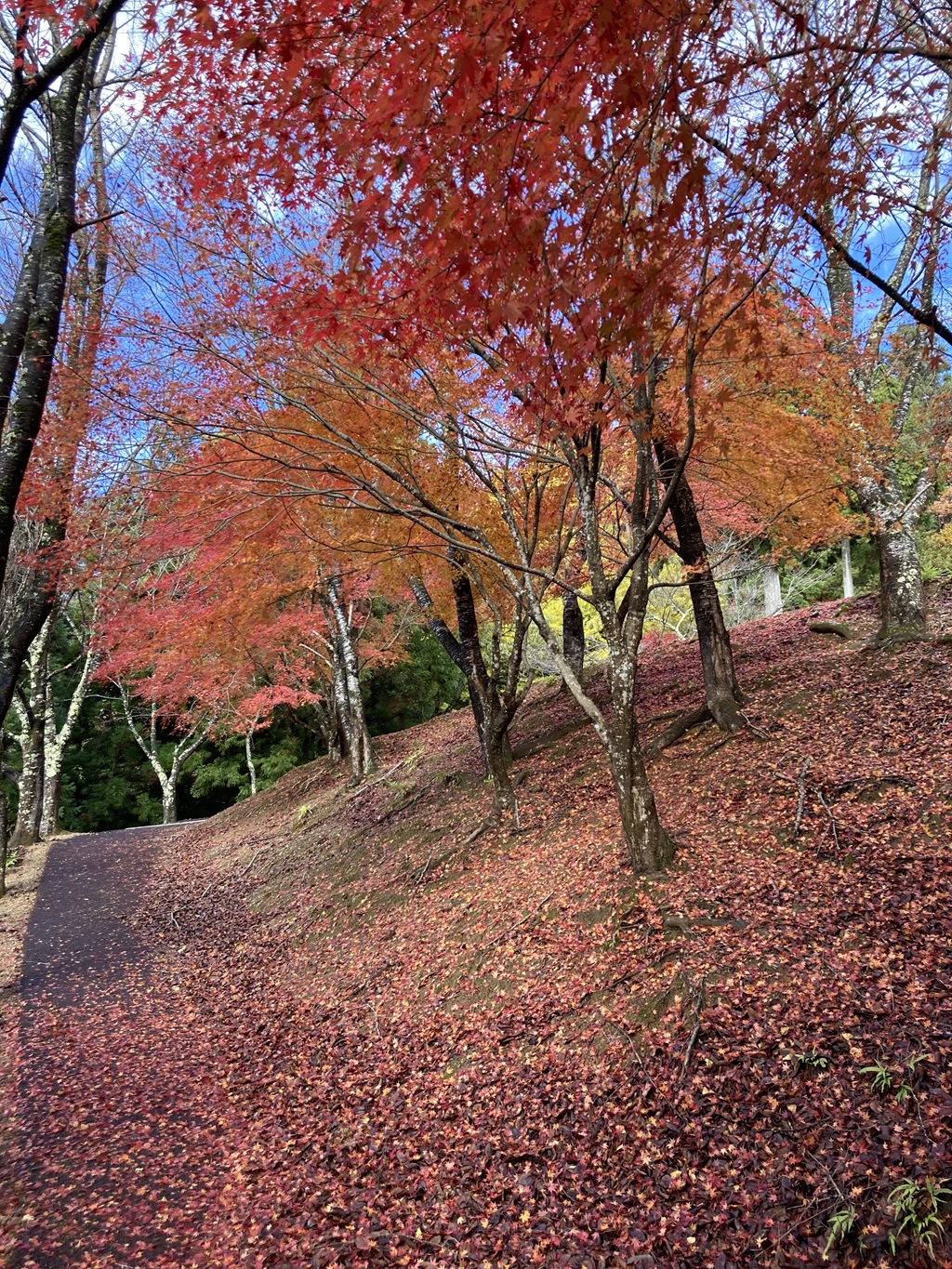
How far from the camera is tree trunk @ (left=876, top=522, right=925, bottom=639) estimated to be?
8602 mm

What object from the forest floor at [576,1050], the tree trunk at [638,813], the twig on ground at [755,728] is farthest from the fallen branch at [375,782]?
the tree trunk at [638,813]

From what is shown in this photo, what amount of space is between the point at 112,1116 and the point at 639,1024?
3.71 meters

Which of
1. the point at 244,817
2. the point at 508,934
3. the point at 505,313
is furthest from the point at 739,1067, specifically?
the point at 244,817

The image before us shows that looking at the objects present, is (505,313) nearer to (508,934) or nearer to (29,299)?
(29,299)

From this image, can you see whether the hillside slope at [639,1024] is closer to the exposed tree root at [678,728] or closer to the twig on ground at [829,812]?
the twig on ground at [829,812]

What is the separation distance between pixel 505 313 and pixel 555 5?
47.7 inches

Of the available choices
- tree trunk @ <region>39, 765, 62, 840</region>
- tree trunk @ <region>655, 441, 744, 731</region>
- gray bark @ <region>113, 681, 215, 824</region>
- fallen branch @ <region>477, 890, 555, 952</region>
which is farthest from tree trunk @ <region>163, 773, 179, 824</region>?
tree trunk @ <region>655, 441, 744, 731</region>

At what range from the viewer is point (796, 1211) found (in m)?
2.79

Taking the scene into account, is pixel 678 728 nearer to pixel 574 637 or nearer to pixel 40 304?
pixel 574 637

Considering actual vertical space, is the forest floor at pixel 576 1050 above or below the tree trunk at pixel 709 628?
below

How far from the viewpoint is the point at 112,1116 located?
4.63 m

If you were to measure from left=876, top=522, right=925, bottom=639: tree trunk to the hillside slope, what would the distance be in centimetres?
63

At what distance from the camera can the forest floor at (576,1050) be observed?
120 inches

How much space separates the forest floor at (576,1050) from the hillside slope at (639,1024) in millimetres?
18
